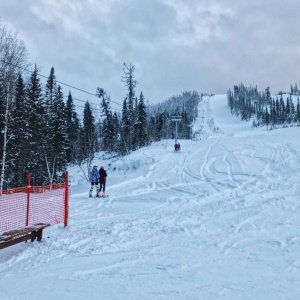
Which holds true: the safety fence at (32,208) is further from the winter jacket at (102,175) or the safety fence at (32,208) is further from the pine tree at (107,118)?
the pine tree at (107,118)

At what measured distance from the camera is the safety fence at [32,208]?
390 inches

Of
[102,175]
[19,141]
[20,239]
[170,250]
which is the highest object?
[19,141]

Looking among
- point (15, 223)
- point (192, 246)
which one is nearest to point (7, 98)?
point (15, 223)

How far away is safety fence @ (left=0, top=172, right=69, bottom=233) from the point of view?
32.5ft

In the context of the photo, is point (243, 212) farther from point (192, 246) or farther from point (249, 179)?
point (249, 179)

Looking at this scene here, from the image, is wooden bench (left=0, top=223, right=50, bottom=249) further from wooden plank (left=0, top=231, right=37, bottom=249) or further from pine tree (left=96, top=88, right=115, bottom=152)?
pine tree (left=96, top=88, right=115, bottom=152)

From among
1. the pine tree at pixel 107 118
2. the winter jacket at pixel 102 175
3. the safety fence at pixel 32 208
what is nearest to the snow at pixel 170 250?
the safety fence at pixel 32 208

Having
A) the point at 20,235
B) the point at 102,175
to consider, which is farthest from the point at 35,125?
the point at 20,235

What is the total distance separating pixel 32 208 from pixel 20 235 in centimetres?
479

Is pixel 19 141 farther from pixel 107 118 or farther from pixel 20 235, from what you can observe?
pixel 107 118

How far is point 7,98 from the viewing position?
66.4 ft

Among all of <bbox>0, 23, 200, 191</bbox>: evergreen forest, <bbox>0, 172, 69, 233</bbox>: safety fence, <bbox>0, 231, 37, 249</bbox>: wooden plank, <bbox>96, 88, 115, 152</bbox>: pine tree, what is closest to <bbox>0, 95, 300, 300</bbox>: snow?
<bbox>0, 231, 37, 249</bbox>: wooden plank

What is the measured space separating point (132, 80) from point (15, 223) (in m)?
38.5

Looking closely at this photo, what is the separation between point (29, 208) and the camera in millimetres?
11703
